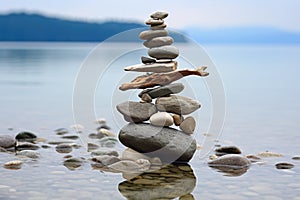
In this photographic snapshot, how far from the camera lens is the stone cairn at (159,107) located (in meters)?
8.18

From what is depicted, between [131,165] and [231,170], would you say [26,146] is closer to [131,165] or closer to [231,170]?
[131,165]

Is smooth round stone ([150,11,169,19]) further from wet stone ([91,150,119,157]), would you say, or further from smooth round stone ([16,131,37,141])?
smooth round stone ([16,131,37,141])

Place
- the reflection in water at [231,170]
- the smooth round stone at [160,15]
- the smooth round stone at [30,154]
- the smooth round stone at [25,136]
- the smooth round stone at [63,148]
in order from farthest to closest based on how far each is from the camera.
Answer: the smooth round stone at [25,136] → the smooth round stone at [63,148] → the smooth round stone at [30,154] → the smooth round stone at [160,15] → the reflection in water at [231,170]

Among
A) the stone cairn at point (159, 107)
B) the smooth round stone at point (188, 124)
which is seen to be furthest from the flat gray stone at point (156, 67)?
the smooth round stone at point (188, 124)

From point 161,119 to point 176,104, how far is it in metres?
0.33

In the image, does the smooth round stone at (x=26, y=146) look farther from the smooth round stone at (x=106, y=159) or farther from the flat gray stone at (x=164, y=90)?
the flat gray stone at (x=164, y=90)

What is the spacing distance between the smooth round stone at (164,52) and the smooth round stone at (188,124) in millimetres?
A: 957

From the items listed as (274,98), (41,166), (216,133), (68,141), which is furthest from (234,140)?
(274,98)

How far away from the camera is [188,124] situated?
8.30 m

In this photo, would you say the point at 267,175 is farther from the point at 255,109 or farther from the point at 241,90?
the point at 241,90

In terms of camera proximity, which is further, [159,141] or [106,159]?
[106,159]

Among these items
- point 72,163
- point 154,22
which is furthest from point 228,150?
point 72,163

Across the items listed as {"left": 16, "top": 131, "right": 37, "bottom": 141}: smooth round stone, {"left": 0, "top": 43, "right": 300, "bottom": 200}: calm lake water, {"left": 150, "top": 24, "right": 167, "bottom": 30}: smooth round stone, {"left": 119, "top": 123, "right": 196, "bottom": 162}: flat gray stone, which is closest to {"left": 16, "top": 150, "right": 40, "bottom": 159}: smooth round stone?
{"left": 0, "top": 43, "right": 300, "bottom": 200}: calm lake water

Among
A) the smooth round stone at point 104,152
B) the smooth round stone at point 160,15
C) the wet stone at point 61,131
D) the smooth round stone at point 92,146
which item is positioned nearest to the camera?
the smooth round stone at point 160,15
